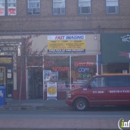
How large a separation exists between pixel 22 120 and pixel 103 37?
12.3 m

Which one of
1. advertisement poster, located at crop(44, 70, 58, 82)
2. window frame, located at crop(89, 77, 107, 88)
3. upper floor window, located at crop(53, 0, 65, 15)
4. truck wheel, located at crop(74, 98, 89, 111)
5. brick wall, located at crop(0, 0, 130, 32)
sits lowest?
truck wheel, located at crop(74, 98, 89, 111)

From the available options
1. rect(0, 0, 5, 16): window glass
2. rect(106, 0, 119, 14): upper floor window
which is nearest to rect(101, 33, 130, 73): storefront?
rect(106, 0, 119, 14): upper floor window

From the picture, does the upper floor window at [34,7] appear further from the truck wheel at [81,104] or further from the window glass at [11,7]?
the truck wheel at [81,104]

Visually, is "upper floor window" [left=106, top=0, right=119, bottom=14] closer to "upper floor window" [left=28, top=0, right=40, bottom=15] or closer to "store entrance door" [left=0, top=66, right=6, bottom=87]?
"upper floor window" [left=28, top=0, right=40, bottom=15]

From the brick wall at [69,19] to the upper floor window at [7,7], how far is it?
0.94ft

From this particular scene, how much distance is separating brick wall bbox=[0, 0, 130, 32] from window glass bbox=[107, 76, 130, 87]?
244 inches

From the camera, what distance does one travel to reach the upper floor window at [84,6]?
1121 inches

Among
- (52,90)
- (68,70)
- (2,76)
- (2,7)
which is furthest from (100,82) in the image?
(2,7)

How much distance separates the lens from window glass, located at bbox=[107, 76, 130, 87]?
2266 centimetres

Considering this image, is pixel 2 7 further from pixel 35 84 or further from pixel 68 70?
pixel 68 70

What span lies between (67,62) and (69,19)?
2.84m

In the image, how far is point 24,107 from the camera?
23.7m

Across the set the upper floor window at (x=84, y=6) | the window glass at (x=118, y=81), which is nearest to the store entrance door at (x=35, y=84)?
the upper floor window at (x=84, y=6)

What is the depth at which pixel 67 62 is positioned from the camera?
28359 mm
